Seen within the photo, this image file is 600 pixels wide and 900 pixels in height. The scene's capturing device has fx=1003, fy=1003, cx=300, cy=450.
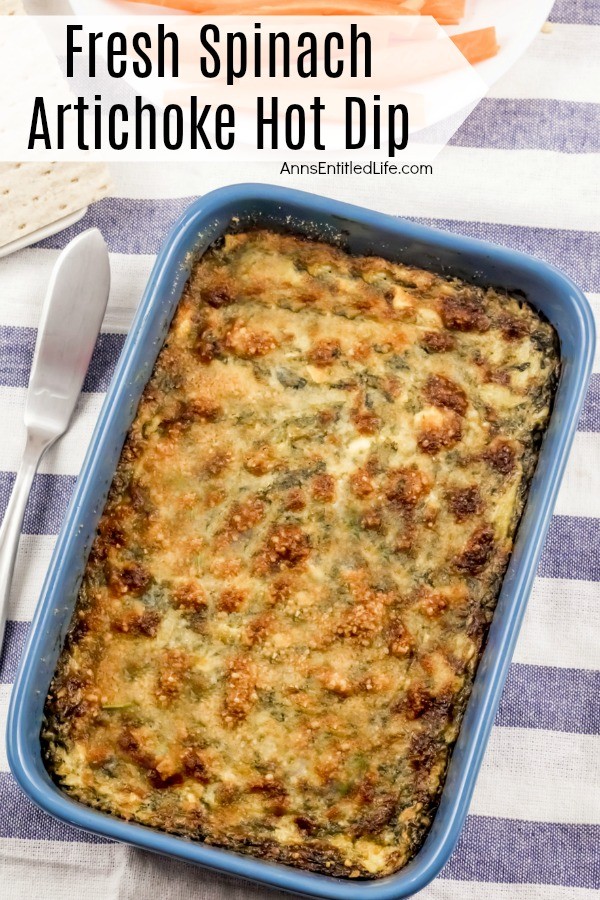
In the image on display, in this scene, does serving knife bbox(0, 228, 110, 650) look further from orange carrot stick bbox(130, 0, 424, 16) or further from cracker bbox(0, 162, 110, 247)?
orange carrot stick bbox(130, 0, 424, 16)

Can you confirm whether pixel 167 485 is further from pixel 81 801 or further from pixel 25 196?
pixel 25 196

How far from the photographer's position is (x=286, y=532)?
6.89ft

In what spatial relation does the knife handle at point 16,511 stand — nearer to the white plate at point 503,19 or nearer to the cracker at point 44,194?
the cracker at point 44,194

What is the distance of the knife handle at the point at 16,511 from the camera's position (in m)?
2.37

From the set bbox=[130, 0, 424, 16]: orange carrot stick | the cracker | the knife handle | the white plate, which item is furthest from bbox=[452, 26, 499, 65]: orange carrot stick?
the knife handle

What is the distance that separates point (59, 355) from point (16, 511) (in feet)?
1.27

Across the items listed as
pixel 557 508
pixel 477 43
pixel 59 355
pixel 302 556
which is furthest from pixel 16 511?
pixel 477 43

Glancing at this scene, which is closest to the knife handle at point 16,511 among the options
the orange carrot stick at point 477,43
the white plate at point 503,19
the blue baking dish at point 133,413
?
the blue baking dish at point 133,413

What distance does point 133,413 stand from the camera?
2.13 metres

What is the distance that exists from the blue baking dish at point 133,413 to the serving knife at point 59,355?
350 mm

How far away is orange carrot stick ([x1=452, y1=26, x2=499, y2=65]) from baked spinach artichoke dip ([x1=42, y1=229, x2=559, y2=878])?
2.08ft

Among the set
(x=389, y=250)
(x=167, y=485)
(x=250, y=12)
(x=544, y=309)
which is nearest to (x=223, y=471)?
(x=167, y=485)

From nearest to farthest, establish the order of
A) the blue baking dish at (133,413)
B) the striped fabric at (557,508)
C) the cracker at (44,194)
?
the blue baking dish at (133,413) < the striped fabric at (557,508) < the cracker at (44,194)

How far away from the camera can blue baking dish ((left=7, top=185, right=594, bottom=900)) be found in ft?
6.43
